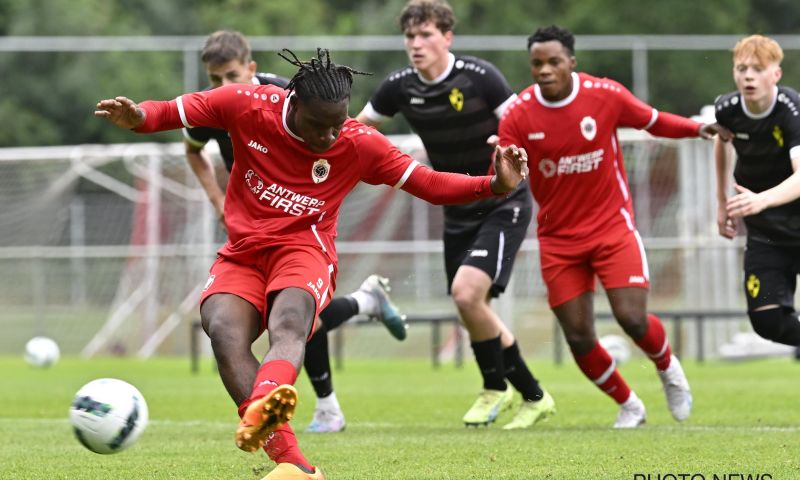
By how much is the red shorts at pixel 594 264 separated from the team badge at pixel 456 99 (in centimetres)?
103

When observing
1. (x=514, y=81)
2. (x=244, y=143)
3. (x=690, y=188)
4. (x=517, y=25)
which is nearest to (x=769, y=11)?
(x=517, y=25)

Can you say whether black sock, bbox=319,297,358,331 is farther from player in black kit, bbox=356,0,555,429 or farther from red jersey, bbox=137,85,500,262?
red jersey, bbox=137,85,500,262

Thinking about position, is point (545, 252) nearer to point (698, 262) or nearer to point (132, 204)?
point (698, 262)

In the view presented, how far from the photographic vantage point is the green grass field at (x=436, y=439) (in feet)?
20.6

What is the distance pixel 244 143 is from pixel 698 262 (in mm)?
13626

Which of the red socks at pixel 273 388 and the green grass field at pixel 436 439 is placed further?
the green grass field at pixel 436 439

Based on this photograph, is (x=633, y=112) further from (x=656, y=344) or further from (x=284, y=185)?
(x=284, y=185)

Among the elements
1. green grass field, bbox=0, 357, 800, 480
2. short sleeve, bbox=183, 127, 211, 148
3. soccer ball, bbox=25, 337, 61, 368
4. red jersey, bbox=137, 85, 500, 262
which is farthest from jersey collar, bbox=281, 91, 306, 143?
soccer ball, bbox=25, 337, 61, 368

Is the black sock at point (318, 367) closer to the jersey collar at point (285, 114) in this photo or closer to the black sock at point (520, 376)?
the black sock at point (520, 376)

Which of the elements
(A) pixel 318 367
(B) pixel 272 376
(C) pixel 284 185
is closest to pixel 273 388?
(B) pixel 272 376

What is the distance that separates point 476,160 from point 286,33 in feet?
89.2

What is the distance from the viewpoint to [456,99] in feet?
29.2

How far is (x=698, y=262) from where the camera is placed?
19031mm

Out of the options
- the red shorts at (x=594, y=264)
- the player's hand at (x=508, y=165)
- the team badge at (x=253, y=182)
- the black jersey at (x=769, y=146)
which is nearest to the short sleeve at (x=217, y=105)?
the team badge at (x=253, y=182)
